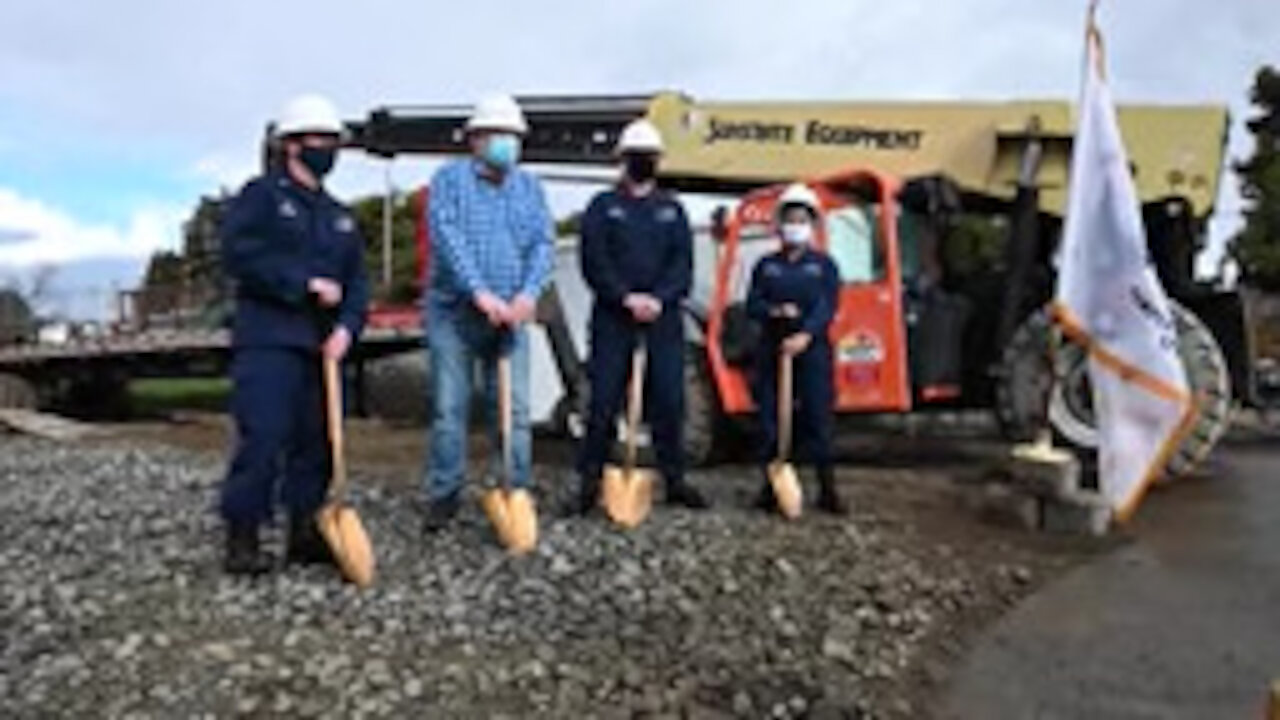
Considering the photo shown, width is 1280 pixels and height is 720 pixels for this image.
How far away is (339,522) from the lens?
20.5ft

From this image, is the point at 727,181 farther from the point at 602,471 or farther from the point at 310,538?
the point at 310,538

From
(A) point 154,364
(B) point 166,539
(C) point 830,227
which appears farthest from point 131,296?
(B) point 166,539

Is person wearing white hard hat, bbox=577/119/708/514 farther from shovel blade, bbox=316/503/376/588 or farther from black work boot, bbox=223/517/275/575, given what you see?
black work boot, bbox=223/517/275/575

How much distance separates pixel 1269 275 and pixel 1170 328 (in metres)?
19.5

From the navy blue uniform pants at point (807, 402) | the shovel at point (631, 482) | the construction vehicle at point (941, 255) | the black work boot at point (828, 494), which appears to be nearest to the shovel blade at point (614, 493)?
the shovel at point (631, 482)

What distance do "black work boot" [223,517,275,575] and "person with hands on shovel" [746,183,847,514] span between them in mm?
2860

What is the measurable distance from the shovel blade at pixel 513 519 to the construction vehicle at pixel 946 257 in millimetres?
3936

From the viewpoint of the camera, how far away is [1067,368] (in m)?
10.4

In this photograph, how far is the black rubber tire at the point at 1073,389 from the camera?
10078 millimetres

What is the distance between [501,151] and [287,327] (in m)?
1.37

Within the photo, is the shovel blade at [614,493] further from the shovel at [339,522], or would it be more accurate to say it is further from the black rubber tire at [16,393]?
the black rubber tire at [16,393]

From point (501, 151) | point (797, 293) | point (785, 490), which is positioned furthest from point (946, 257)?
point (501, 151)

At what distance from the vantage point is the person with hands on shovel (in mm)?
8195

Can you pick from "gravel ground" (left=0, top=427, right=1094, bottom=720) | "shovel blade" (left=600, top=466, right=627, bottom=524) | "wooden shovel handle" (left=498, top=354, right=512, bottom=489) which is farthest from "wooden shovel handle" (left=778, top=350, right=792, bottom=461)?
"wooden shovel handle" (left=498, top=354, right=512, bottom=489)
